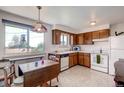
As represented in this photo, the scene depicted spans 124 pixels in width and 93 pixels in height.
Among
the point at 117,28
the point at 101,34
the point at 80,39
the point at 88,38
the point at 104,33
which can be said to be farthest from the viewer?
the point at 80,39

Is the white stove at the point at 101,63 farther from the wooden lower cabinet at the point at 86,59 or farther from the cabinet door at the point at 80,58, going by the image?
the cabinet door at the point at 80,58

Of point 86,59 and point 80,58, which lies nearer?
point 86,59

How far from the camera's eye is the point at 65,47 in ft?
19.4

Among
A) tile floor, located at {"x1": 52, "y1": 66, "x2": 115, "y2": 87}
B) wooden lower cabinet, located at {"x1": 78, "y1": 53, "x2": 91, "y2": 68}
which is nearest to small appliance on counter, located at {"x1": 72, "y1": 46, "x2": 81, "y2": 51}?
wooden lower cabinet, located at {"x1": 78, "y1": 53, "x2": 91, "y2": 68}

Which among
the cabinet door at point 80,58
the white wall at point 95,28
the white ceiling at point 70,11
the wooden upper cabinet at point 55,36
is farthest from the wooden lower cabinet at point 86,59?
the white ceiling at point 70,11

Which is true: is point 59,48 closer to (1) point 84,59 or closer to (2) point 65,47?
(2) point 65,47

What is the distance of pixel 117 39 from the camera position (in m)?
3.93

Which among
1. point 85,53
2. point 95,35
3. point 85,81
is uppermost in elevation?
point 95,35

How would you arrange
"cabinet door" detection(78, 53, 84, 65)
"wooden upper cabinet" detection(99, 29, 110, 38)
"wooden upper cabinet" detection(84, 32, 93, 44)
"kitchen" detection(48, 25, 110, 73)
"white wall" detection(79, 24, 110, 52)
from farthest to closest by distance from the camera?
"cabinet door" detection(78, 53, 84, 65) → "wooden upper cabinet" detection(84, 32, 93, 44) → "white wall" detection(79, 24, 110, 52) → "wooden upper cabinet" detection(99, 29, 110, 38) → "kitchen" detection(48, 25, 110, 73)

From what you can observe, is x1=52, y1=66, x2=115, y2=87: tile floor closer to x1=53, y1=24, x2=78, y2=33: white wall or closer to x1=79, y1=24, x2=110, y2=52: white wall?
x1=79, y1=24, x2=110, y2=52: white wall

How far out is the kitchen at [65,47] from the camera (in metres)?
3.08

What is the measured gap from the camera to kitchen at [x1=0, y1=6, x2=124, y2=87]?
3080 mm

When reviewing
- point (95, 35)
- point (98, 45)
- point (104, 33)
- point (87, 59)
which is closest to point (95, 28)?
point (95, 35)
